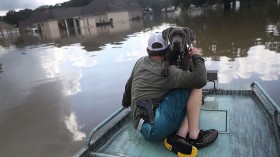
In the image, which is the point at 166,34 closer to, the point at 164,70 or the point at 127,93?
the point at 164,70

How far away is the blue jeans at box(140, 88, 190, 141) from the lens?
302 cm

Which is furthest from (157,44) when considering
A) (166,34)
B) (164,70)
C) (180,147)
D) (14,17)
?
(14,17)

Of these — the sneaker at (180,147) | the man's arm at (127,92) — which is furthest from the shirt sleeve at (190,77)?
the man's arm at (127,92)

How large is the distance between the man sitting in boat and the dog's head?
3.5 inches

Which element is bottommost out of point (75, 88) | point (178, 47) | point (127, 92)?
point (75, 88)

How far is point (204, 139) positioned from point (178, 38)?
3.91 feet

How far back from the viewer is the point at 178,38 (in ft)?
10.2

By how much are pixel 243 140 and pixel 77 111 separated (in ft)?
14.4

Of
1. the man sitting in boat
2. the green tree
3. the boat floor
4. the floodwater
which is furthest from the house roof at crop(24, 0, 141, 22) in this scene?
the man sitting in boat

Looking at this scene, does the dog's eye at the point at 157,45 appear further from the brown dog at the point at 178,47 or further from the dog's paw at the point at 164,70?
the dog's paw at the point at 164,70

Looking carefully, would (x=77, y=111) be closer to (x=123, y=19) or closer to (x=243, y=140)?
(x=243, y=140)

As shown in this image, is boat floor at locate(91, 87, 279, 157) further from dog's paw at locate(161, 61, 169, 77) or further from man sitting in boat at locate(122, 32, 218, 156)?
dog's paw at locate(161, 61, 169, 77)

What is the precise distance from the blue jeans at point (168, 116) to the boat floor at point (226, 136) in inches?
9.9

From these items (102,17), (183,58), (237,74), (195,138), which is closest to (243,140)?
(195,138)
